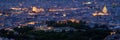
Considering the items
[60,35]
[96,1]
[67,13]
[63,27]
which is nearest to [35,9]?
[67,13]

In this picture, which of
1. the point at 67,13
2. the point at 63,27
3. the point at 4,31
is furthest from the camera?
the point at 67,13

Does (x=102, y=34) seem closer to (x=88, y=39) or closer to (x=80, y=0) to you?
(x=88, y=39)

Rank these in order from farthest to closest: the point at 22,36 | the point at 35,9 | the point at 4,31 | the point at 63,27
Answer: the point at 35,9, the point at 63,27, the point at 4,31, the point at 22,36

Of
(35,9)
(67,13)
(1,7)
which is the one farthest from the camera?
(1,7)

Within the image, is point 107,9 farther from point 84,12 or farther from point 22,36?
point 22,36

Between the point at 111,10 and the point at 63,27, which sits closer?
the point at 63,27

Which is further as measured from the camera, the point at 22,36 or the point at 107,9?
the point at 107,9

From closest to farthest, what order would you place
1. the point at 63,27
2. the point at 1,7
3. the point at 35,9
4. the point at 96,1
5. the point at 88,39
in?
the point at 88,39 < the point at 63,27 < the point at 35,9 < the point at 1,7 < the point at 96,1

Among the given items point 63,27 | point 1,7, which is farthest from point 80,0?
point 63,27

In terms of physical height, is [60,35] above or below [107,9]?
above
